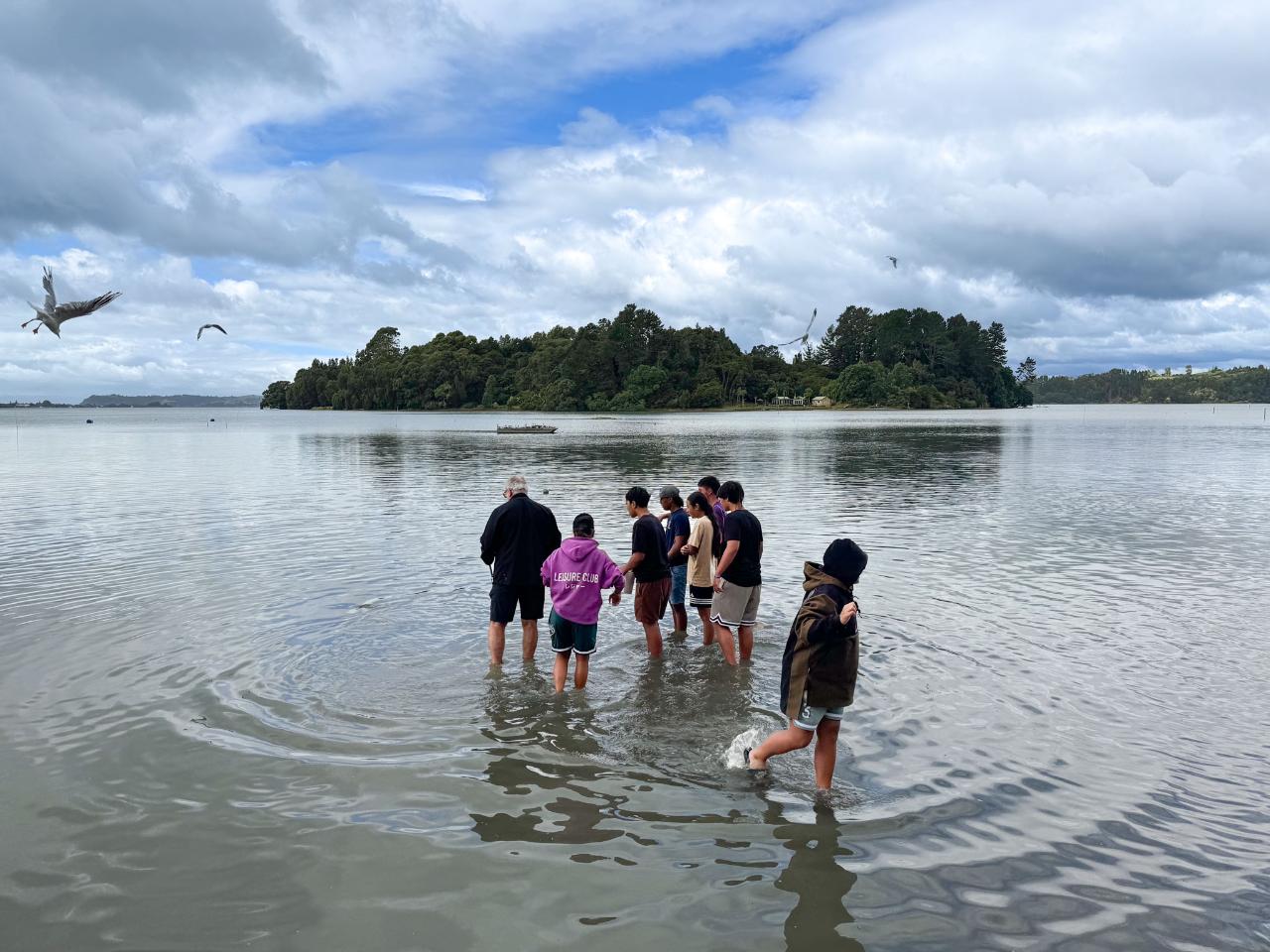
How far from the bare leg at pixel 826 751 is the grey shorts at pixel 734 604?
3244mm

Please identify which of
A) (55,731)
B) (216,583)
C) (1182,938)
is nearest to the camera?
(1182,938)

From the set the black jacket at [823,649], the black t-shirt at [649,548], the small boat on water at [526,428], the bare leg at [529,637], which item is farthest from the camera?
the small boat on water at [526,428]

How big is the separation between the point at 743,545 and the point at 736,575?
382mm

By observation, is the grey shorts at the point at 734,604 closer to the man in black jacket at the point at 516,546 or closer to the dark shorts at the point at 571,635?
the dark shorts at the point at 571,635

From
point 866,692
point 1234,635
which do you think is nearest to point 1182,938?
point 866,692

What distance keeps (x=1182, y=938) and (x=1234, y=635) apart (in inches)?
311

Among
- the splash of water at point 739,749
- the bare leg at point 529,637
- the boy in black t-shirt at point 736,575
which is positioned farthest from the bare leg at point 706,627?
the splash of water at point 739,749

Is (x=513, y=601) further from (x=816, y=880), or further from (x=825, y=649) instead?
(x=816, y=880)

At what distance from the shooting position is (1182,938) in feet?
16.4

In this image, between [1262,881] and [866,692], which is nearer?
[1262,881]

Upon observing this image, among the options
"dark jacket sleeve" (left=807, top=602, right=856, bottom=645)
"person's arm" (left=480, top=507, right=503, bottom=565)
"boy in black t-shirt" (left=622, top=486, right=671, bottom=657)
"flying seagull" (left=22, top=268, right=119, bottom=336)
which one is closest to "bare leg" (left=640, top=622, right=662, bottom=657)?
"boy in black t-shirt" (left=622, top=486, right=671, bottom=657)

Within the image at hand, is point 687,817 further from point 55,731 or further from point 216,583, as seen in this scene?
point 216,583

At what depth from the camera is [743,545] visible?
9.85m

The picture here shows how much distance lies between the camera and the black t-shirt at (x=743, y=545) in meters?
9.79
